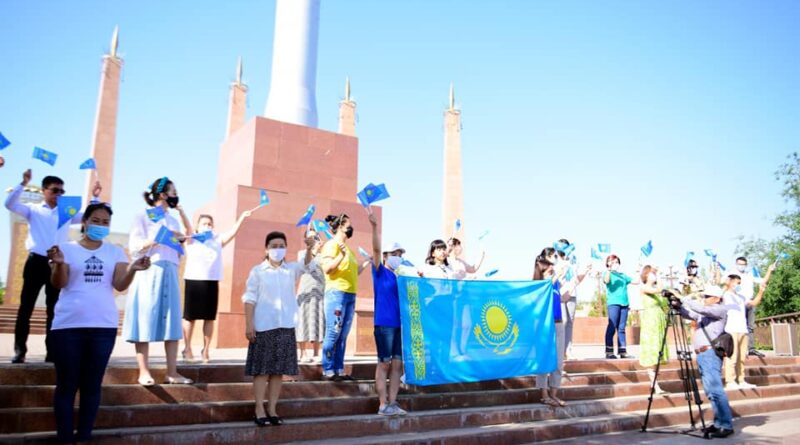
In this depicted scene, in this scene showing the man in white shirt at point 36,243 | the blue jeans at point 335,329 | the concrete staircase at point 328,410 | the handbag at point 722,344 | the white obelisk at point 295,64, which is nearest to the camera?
the concrete staircase at point 328,410

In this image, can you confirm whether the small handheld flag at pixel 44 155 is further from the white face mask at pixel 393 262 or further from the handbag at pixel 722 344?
the handbag at pixel 722 344

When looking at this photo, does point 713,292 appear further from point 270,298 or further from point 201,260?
point 201,260

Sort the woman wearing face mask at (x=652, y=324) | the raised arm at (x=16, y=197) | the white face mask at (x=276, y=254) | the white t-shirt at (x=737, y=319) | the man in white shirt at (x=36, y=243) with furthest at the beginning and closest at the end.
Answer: the white t-shirt at (x=737, y=319) → the woman wearing face mask at (x=652, y=324) → the man in white shirt at (x=36, y=243) → the raised arm at (x=16, y=197) → the white face mask at (x=276, y=254)

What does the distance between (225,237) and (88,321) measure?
241 centimetres

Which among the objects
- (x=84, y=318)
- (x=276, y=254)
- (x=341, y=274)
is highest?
(x=276, y=254)

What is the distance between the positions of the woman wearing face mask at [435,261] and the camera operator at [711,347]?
267 cm

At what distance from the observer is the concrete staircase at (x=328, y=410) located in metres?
4.50

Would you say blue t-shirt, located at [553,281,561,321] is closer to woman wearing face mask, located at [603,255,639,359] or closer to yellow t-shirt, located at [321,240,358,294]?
woman wearing face mask, located at [603,255,639,359]

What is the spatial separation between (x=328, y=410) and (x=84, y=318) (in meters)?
2.54

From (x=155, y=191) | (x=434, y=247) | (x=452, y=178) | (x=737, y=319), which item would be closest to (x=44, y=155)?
(x=155, y=191)

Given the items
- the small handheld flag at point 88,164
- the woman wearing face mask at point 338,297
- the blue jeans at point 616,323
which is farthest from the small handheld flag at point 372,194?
the blue jeans at point 616,323

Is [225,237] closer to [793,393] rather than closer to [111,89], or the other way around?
[793,393]

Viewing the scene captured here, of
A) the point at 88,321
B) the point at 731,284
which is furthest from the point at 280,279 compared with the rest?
the point at 731,284

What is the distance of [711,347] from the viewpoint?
6.53 meters
